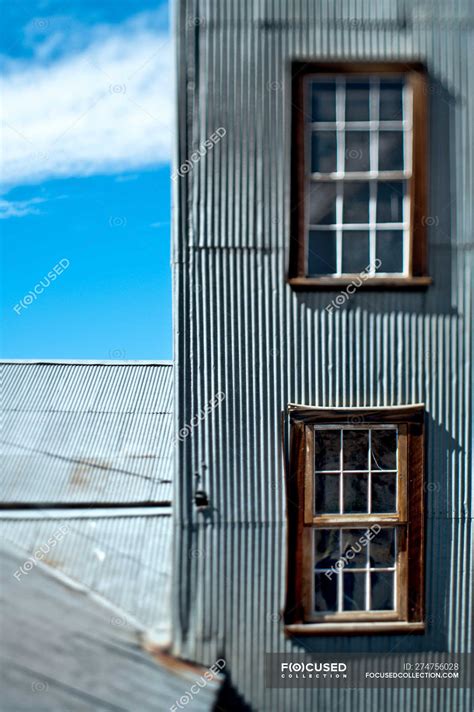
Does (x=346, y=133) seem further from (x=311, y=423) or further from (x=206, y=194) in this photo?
(x=311, y=423)

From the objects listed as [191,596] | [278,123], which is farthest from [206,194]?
[191,596]

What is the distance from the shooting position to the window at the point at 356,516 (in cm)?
698

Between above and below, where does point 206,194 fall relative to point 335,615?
above

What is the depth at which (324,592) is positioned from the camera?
7.05 meters

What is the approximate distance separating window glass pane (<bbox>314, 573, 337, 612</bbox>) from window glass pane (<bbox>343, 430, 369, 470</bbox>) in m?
1.19

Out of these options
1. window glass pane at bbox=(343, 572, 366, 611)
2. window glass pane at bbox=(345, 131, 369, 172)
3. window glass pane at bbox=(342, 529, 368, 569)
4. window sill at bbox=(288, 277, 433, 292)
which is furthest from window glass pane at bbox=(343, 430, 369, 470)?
window glass pane at bbox=(345, 131, 369, 172)

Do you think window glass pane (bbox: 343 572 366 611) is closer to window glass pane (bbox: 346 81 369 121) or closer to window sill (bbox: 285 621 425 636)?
window sill (bbox: 285 621 425 636)

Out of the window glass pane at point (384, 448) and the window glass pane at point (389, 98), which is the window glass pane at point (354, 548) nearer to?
the window glass pane at point (384, 448)

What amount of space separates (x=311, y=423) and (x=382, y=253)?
1978mm

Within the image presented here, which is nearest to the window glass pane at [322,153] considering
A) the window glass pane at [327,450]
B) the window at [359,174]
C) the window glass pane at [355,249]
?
the window at [359,174]

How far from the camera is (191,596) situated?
6.96 m

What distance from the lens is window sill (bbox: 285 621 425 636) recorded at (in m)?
6.88

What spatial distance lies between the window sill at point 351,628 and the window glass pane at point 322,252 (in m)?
3.70

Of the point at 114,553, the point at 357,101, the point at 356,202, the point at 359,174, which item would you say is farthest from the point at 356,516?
the point at 357,101
